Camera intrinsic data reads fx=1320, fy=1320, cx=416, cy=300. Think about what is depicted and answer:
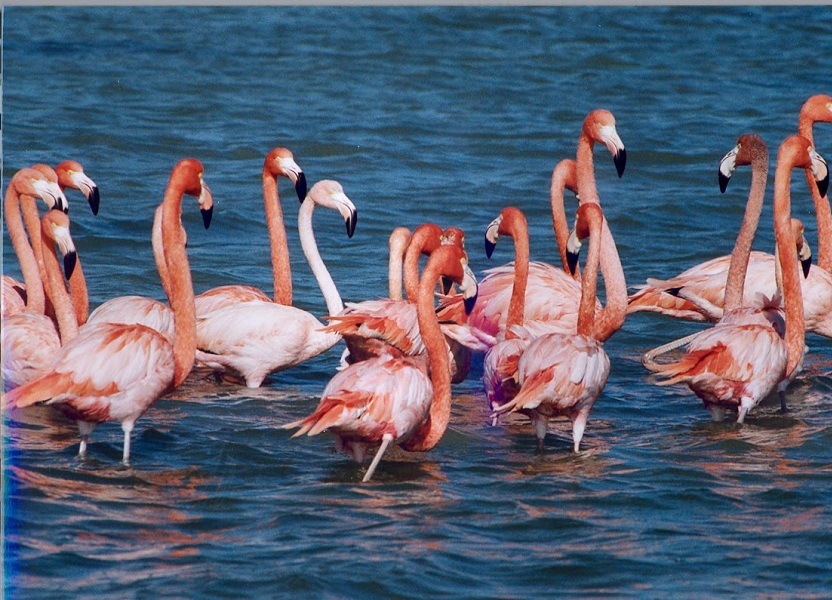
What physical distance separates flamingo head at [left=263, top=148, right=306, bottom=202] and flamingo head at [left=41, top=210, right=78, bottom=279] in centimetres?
154

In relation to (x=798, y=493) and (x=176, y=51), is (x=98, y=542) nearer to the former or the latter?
(x=798, y=493)

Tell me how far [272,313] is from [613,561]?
8.89 feet

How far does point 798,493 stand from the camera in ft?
18.5

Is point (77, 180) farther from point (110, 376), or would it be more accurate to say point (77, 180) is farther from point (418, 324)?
point (418, 324)

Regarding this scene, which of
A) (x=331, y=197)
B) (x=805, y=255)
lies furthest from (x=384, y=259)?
(x=805, y=255)

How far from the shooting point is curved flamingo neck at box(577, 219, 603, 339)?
21.5ft

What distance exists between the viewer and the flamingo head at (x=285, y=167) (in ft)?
24.3

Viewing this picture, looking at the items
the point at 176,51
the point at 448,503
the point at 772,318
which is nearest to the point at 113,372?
the point at 448,503

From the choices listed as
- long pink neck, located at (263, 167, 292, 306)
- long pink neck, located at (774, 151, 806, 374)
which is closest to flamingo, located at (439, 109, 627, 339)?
long pink neck, located at (774, 151, 806, 374)

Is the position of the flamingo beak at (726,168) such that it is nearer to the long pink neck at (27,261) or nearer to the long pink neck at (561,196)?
the long pink neck at (561,196)

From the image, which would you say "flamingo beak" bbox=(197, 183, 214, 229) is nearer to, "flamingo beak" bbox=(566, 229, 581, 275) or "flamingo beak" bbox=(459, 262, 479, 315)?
"flamingo beak" bbox=(459, 262, 479, 315)

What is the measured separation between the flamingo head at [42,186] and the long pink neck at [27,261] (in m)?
0.10

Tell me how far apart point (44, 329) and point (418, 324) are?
1.77 meters

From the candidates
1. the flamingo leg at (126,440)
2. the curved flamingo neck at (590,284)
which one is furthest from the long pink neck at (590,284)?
the flamingo leg at (126,440)
